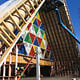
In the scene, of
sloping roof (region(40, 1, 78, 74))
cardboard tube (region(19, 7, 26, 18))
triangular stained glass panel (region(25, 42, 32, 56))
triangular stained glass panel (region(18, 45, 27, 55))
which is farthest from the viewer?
sloping roof (region(40, 1, 78, 74))

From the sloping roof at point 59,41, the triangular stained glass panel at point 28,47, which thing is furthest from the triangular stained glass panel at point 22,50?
the sloping roof at point 59,41

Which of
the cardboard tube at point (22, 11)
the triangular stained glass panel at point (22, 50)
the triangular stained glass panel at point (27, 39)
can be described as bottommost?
the triangular stained glass panel at point (22, 50)

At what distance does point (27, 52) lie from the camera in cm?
1042

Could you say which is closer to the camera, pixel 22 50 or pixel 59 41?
pixel 22 50

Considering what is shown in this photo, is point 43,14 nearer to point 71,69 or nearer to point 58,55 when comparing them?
point 58,55

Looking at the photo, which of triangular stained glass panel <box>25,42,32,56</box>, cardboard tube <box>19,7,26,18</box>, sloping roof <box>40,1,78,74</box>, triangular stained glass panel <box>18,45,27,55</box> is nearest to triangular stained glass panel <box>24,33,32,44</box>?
triangular stained glass panel <box>25,42,32,56</box>

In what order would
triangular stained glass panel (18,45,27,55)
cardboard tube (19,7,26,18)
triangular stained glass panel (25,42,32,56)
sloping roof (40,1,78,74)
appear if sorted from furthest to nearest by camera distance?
sloping roof (40,1,78,74) < triangular stained glass panel (25,42,32,56) < triangular stained glass panel (18,45,27,55) < cardboard tube (19,7,26,18)

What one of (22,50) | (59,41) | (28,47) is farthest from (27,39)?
(59,41)

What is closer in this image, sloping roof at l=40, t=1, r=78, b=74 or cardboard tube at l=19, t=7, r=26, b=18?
cardboard tube at l=19, t=7, r=26, b=18

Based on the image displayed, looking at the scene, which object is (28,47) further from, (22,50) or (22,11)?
(22,11)

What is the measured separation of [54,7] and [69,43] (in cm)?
395

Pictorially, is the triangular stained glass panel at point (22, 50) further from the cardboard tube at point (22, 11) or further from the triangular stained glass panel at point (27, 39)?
the cardboard tube at point (22, 11)

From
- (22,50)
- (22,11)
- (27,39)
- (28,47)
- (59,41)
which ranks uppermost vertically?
(22,11)

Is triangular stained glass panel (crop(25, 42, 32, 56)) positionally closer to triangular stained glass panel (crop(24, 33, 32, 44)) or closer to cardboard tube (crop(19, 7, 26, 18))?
triangular stained glass panel (crop(24, 33, 32, 44))
